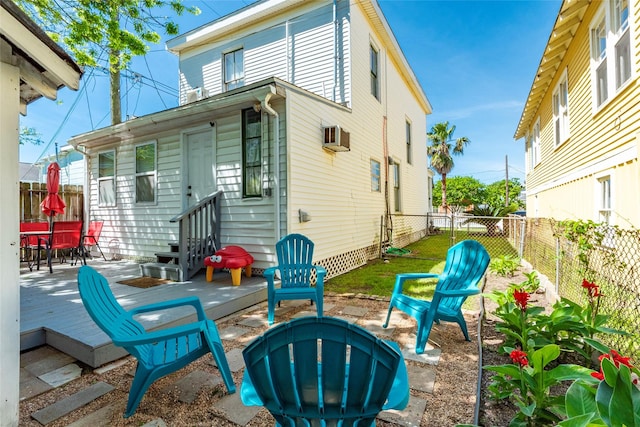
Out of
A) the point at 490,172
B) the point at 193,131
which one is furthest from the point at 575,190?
the point at 490,172

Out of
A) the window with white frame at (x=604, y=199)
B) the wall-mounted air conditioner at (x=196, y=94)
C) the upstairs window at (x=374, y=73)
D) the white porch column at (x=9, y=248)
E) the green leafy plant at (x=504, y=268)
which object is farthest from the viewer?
the upstairs window at (x=374, y=73)

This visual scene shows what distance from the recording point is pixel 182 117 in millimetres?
6027

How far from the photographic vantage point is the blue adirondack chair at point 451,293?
116 inches

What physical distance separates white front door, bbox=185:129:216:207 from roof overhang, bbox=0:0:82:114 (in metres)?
3.99

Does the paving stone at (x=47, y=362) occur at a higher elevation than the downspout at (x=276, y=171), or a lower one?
lower

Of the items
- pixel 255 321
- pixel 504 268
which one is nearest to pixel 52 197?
pixel 255 321

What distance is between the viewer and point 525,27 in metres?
9.53

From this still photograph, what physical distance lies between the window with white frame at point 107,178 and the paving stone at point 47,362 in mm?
5727

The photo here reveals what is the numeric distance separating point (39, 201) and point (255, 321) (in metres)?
7.92

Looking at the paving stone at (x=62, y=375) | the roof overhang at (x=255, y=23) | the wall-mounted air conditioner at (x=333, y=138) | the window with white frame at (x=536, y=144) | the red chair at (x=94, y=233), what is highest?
the roof overhang at (x=255, y=23)

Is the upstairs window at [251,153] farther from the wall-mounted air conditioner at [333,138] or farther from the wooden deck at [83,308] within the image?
the wooden deck at [83,308]

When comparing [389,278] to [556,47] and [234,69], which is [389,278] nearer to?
[556,47]

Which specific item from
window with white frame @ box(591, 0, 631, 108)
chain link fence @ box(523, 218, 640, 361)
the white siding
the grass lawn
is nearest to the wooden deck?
the grass lawn

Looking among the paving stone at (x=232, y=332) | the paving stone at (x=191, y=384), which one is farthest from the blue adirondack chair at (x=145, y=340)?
the paving stone at (x=232, y=332)
